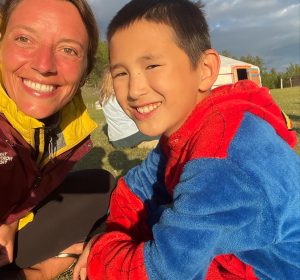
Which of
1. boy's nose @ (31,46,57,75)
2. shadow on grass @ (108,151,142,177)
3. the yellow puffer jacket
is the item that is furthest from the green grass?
boy's nose @ (31,46,57,75)

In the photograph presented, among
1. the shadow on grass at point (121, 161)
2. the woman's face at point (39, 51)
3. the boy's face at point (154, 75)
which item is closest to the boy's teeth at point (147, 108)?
the boy's face at point (154, 75)

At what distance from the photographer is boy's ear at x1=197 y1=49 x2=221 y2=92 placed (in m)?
1.94

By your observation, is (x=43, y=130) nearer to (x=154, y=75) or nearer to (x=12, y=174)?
(x=12, y=174)

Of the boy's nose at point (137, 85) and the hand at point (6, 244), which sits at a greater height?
the boy's nose at point (137, 85)

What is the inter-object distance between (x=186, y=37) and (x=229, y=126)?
0.62 meters

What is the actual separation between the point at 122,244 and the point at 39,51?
4.00 ft

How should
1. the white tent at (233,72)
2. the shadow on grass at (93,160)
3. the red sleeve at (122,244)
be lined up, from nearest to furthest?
1. the red sleeve at (122,244)
2. the shadow on grass at (93,160)
3. the white tent at (233,72)

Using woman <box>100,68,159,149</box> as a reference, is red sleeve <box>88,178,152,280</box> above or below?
above

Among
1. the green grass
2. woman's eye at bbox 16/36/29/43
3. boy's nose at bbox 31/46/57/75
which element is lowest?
the green grass

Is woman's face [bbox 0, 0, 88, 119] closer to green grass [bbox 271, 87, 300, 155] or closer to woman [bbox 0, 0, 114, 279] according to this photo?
woman [bbox 0, 0, 114, 279]

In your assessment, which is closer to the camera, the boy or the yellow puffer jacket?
the boy

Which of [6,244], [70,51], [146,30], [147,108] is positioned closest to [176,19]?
[146,30]

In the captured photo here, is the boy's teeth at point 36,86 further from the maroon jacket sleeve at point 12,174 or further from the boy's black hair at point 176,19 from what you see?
the boy's black hair at point 176,19

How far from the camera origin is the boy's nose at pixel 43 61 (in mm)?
2230
